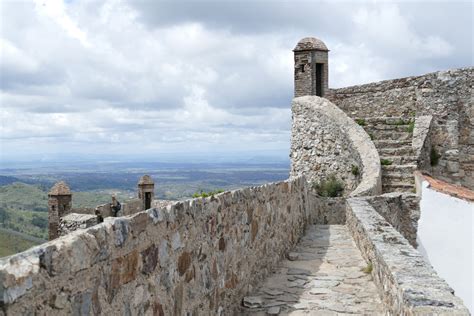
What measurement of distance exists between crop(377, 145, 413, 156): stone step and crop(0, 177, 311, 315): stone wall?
974 centimetres

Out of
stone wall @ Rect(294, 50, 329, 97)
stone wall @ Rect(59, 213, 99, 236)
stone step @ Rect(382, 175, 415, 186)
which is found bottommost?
stone wall @ Rect(59, 213, 99, 236)

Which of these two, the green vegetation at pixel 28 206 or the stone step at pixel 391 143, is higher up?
the stone step at pixel 391 143

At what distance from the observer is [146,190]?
26.7m

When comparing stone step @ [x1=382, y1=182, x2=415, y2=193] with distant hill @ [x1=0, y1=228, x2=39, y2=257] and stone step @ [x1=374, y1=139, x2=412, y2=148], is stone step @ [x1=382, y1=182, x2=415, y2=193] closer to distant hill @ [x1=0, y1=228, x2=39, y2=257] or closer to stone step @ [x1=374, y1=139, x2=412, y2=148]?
stone step @ [x1=374, y1=139, x2=412, y2=148]

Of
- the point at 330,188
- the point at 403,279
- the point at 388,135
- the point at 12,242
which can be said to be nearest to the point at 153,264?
the point at 403,279

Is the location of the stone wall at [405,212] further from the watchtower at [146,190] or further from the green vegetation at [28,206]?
the green vegetation at [28,206]

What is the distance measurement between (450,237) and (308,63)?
34.1 ft

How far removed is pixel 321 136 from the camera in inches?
644

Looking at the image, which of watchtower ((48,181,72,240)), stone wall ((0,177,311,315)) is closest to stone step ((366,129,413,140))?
stone wall ((0,177,311,315))

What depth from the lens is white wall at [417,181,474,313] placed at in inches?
393

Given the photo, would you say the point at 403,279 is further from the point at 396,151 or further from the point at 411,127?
the point at 411,127

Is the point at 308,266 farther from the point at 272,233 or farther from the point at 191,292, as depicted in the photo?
the point at 191,292

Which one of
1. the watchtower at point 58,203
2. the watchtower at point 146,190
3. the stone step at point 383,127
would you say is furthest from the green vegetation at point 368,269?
the watchtower at point 146,190

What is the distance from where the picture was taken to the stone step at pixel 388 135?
631 inches
